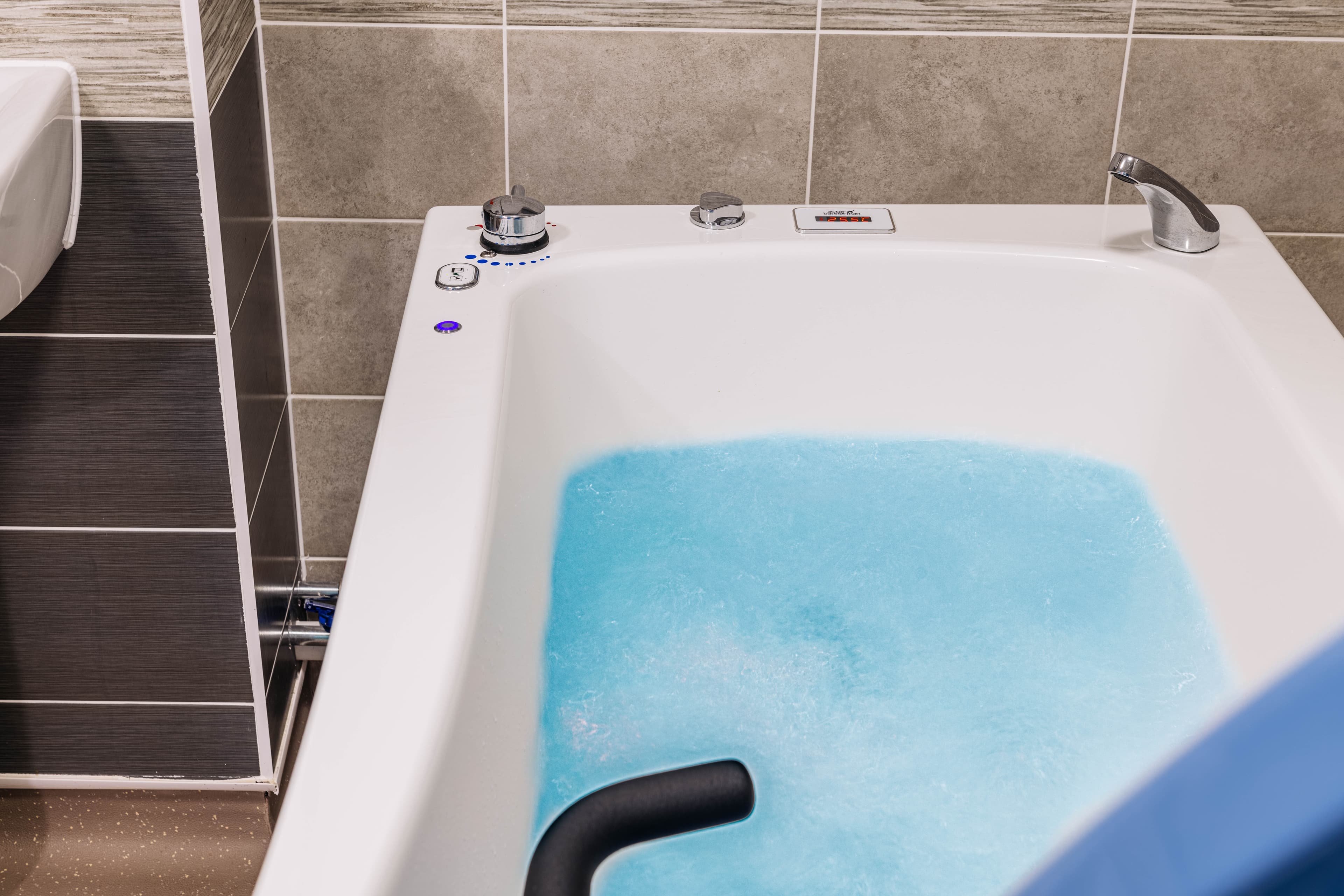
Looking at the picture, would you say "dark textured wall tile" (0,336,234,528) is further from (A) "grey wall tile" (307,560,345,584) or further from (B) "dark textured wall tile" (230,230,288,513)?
(A) "grey wall tile" (307,560,345,584)

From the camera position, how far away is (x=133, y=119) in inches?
49.2

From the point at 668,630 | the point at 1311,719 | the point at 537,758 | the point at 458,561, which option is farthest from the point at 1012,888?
the point at 668,630

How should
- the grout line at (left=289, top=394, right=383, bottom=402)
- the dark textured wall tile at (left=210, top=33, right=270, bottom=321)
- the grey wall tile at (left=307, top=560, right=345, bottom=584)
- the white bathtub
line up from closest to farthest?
1. the white bathtub
2. the dark textured wall tile at (left=210, top=33, right=270, bottom=321)
3. the grout line at (left=289, top=394, right=383, bottom=402)
4. the grey wall tile at (left=307, top=560, right=345, bottom=584)

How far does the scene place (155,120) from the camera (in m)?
1.25

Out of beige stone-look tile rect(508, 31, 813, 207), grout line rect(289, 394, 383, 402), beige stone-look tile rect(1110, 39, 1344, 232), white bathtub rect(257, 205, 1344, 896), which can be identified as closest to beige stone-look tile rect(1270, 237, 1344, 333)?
beige stone-look tile rect(1110, 39, 1344, 232)

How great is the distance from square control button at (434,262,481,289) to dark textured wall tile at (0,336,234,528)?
0.84 ft

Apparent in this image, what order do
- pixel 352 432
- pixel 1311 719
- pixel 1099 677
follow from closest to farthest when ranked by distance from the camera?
pixel 1311 719 < pixel 1099 677 < pixel 352 432

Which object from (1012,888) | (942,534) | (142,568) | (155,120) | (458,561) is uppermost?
(1012,888)

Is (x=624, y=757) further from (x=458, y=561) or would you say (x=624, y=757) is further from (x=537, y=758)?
(x=458, y=561)

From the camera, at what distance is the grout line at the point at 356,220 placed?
159 cm

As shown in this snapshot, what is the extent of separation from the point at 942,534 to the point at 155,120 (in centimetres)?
92

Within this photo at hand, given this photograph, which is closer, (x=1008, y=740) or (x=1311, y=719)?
(x=1311, y=719)

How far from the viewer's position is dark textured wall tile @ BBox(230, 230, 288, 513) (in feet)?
4.72

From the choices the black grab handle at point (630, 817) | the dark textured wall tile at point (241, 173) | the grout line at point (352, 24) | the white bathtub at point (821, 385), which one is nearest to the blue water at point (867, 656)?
the white bathtub at point (821, 385)
